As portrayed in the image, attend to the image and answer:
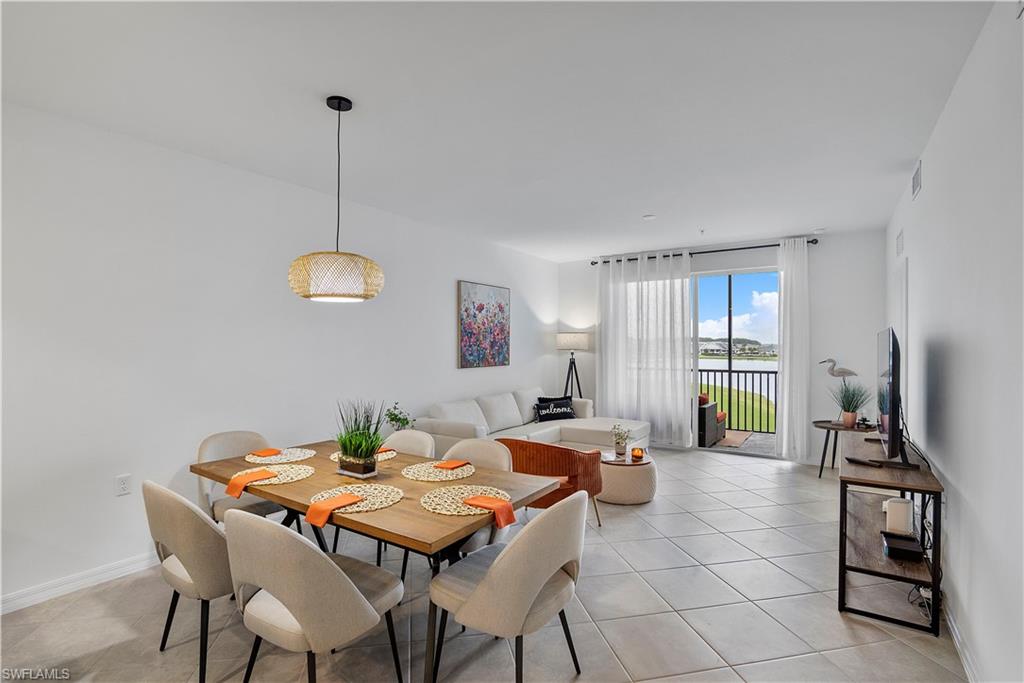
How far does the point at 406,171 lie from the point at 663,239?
345 cm

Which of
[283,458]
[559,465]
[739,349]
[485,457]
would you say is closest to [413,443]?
[485,457]

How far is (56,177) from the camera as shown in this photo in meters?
2.70

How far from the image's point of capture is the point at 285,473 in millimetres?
2467

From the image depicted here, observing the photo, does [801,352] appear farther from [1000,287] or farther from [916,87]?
[1000,287]

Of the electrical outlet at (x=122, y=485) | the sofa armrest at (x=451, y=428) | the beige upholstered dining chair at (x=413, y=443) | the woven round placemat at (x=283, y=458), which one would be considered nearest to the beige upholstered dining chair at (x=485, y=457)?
the beige upholstered dining chair at (x=413, y=443)

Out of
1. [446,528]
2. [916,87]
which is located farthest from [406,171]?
[916,87]

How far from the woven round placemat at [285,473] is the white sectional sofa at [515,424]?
1991 mm

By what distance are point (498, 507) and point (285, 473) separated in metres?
1.19

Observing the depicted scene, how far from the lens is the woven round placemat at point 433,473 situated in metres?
2.43

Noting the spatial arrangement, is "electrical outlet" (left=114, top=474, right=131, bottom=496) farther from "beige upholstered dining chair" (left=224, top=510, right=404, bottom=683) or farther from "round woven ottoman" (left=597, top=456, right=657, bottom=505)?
"round woven ottoman" (left=597, top=456, right=657, bottom=505)

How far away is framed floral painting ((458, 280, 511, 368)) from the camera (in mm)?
5586

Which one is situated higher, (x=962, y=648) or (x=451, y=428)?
(x=451, y=428)

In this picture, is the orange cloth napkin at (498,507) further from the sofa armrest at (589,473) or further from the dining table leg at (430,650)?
the sofa armrest at (589,473)

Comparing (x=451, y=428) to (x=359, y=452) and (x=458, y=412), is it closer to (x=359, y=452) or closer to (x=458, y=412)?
(x=458, y=412)
